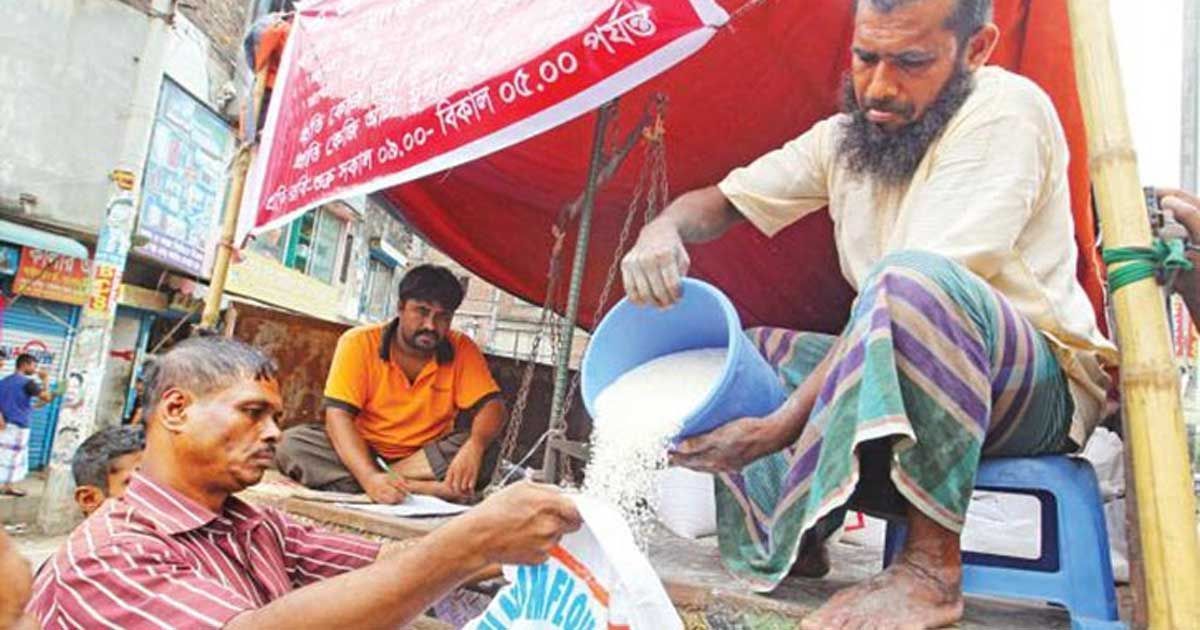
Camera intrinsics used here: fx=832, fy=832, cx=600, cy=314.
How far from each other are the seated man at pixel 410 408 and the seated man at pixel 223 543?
5.82ft

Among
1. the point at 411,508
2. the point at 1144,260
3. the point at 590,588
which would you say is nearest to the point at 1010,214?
the point at 1144,260

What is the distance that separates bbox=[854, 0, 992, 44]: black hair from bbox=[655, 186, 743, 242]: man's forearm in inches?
23.8

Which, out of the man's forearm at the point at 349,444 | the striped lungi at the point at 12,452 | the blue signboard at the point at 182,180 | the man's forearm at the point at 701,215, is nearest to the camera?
the man's forearm at the point at 701,215

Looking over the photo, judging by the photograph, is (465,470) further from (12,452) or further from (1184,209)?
(12,452)

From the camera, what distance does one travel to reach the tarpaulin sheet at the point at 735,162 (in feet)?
9.06

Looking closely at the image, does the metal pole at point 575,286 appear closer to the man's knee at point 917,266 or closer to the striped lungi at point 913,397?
the striped lungi at point 913,397

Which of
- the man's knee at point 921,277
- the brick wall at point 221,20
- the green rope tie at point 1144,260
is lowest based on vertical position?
the man's knee at point 921,277

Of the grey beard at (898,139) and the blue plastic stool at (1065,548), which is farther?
the grey beard at (898,139)

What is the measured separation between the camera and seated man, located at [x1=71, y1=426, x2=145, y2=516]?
119 inches

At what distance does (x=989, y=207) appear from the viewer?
163cm

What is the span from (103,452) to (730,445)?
8.48 ft

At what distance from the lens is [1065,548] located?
160cm

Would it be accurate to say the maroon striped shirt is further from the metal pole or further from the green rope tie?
the green rope tie

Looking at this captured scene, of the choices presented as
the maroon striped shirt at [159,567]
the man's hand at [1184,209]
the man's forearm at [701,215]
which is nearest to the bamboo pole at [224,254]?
the maroon striped shirt at [159,567]
